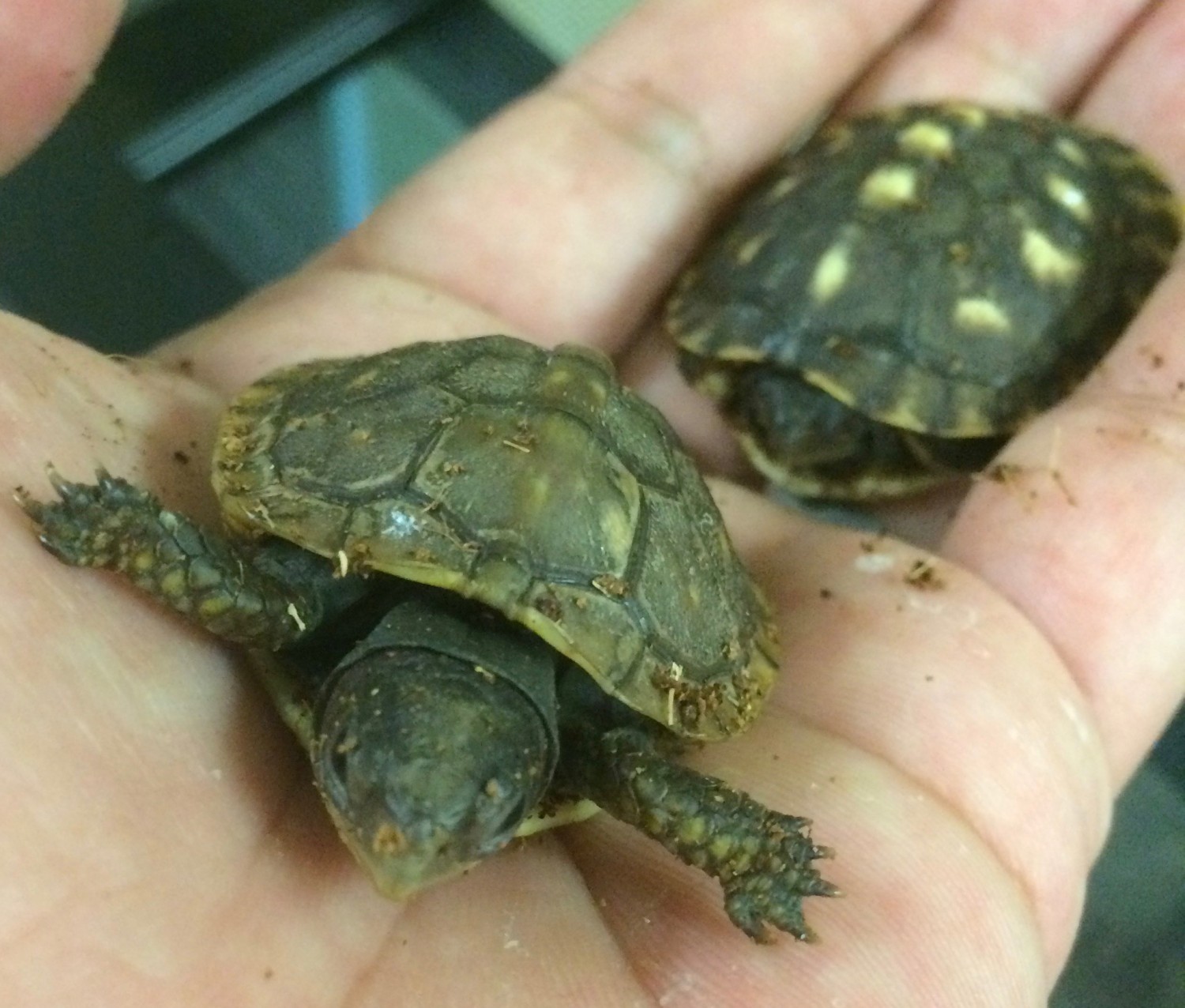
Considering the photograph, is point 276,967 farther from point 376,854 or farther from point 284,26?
point 284,26

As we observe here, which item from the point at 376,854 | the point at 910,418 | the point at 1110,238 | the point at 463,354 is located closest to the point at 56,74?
the point at 463,354

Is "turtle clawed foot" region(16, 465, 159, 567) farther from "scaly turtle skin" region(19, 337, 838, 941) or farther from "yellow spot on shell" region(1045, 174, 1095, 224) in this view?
"yellow spot on shell" region(1045, 174, 1095, 224)

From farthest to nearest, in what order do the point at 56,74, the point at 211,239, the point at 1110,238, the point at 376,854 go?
the point at 211,239, the point at 1110,238, the point at 56,74, the point at 376,854

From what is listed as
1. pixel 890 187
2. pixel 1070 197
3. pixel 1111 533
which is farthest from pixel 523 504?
pixel 1070 197

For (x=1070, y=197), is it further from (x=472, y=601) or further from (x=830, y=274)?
(x=472, y=601)

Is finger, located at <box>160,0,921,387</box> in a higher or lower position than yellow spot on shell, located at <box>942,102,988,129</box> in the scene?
lower

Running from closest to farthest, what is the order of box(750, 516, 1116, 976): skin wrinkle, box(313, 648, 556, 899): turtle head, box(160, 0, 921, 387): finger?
box(313, 648, 556, 899): turtle head, box(750, 516, 1116, 976): skin wrinkle, box(160, 0, 921, 387): finger

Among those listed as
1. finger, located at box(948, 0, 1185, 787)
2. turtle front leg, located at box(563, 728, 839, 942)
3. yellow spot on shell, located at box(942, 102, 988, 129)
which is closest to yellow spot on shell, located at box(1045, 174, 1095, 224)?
yellow spot on shell, located at box(942, 102, 988, 129)
